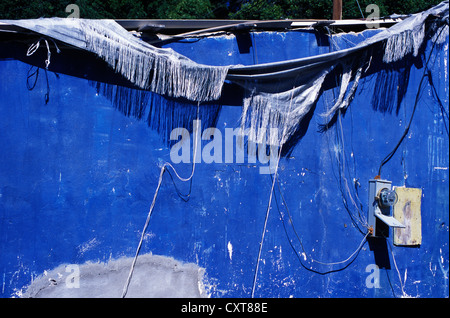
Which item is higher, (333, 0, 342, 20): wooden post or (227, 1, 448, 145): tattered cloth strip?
(333, 0, 342, 20): wooden post

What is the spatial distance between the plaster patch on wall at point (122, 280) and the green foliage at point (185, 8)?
7546 millimetres

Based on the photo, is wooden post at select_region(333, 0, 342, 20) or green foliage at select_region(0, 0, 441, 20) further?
green foliage at select_region(0, 0, 441, 20)

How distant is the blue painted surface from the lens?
463cm

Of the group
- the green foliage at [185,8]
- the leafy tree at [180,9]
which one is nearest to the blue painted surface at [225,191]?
the green foliage at [185,8]

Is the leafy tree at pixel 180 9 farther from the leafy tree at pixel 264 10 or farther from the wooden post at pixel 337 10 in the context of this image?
the wooden post at pixel 337 10

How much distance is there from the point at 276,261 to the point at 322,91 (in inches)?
78.4

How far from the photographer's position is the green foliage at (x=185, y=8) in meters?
10.3

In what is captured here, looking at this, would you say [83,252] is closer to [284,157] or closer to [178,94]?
[178,94]

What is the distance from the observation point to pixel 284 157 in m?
4.98

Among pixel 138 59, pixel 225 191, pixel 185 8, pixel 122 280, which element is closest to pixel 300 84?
pixel 225 191

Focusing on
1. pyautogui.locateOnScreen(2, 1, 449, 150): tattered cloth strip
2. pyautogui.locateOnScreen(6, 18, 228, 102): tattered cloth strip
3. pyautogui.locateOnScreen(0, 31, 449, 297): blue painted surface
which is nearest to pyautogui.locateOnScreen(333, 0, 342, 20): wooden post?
pyautogui.locateOnScreen(0, 31, 449, 297): blue painted surface

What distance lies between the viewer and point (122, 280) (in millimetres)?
4703

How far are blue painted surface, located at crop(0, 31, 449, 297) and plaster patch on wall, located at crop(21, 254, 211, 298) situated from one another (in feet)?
0.34

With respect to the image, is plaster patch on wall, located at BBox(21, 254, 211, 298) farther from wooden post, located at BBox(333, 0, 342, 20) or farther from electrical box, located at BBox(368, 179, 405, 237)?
wooden post, located at BBox(333, 0, 342, 20)
